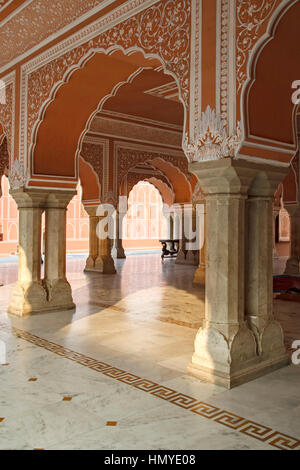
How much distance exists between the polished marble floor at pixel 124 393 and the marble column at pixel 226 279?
0.48 feet

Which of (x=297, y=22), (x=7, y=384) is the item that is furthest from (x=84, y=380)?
(x=297, y=22)

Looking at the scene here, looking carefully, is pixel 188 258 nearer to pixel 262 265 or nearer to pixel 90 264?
pixel 90 264

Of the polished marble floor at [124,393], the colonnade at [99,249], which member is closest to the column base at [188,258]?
the colonnade at [99,249]

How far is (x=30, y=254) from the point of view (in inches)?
203

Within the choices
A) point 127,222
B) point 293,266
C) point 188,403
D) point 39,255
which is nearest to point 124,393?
point 188,403

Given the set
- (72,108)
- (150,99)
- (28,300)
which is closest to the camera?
(72,108)

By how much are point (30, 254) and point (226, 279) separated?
2825 millimetres

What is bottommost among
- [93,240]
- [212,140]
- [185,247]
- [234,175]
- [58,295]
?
[58,295]

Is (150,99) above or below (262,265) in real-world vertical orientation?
above

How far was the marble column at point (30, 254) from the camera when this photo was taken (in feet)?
16.6

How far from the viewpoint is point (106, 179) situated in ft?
31.3

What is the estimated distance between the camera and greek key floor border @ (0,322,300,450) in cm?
217

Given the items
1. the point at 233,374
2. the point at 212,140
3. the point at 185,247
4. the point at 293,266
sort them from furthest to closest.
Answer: the point at 185,247 < the point at 293,266 < the point at 212,140 < the point at 233,374

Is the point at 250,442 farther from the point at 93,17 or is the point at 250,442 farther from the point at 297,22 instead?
the point at 93,17
